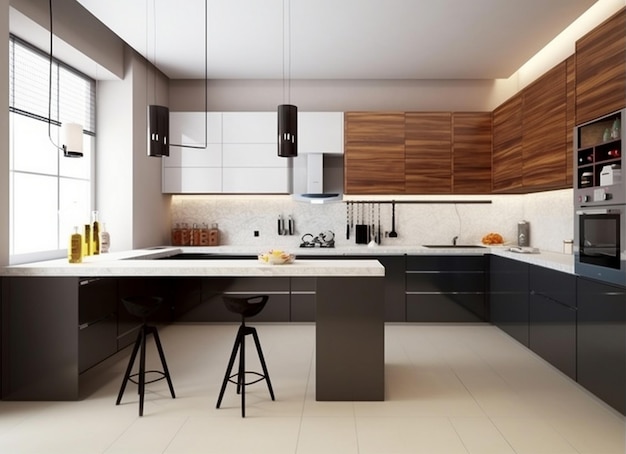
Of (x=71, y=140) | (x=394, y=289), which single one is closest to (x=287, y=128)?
(x=71, y=140)

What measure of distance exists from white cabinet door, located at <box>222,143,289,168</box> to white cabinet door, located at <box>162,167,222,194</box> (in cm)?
20

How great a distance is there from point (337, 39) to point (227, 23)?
3.47ft

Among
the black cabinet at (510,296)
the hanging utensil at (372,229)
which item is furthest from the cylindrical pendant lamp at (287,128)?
the hanging utensil at (372,229)

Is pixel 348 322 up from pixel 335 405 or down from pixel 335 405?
up

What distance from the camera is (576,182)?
313 centimetres

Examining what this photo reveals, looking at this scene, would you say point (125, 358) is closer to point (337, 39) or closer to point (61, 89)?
point (61, 89)

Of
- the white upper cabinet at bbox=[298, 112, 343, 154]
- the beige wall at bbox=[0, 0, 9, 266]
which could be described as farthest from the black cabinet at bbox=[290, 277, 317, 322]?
the beige wall at bbox=[0, 0, 9, 266]

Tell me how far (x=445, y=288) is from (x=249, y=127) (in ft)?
9.62

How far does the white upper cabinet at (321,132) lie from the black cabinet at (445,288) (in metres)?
1.61

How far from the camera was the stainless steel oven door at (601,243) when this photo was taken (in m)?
2.64

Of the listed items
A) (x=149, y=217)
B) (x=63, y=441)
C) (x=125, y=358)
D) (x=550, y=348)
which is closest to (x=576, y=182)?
(x=550, y=348)

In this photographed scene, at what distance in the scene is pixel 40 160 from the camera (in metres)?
3.75

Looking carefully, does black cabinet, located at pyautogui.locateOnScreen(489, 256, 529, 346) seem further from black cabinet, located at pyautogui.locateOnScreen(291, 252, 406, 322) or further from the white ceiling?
the white ceiling

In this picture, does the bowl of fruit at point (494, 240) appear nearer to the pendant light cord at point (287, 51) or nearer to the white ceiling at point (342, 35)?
the white ceiling at point (342, 35)
